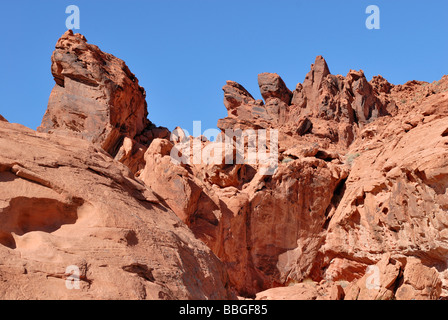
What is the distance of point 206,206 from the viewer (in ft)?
51.0

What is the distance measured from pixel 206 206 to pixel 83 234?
365 inches

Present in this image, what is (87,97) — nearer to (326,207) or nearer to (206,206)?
(206,206)

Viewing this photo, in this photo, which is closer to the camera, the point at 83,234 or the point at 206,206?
the point at 83,234

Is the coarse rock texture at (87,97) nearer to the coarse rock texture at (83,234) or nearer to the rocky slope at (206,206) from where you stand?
the rocky slope at (206,206)

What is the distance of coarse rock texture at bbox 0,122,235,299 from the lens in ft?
18.0

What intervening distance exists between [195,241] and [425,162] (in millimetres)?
7514

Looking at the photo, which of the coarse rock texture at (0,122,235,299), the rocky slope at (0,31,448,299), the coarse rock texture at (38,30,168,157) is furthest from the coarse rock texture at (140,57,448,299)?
the coarse rock texture at (38,30,168,157)

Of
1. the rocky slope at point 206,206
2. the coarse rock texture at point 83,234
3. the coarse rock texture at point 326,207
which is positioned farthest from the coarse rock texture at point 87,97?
the coarse rock texture at point 83,234

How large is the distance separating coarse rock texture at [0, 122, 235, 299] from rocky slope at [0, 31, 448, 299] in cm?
2

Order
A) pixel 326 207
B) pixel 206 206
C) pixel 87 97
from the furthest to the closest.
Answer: pixel 87 97
pixel 326 207
pixel 206 206

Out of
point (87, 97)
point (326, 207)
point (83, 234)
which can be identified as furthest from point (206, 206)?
point (87, 97)

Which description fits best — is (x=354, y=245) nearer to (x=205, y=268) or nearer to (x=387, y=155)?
(x=387, y=155)

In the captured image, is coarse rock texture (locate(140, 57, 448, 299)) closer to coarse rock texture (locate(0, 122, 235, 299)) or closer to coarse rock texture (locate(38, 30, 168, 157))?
coarse rock texture (locate(0, 122, 235, 299))

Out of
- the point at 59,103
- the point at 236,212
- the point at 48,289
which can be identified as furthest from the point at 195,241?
the point at 59,103
